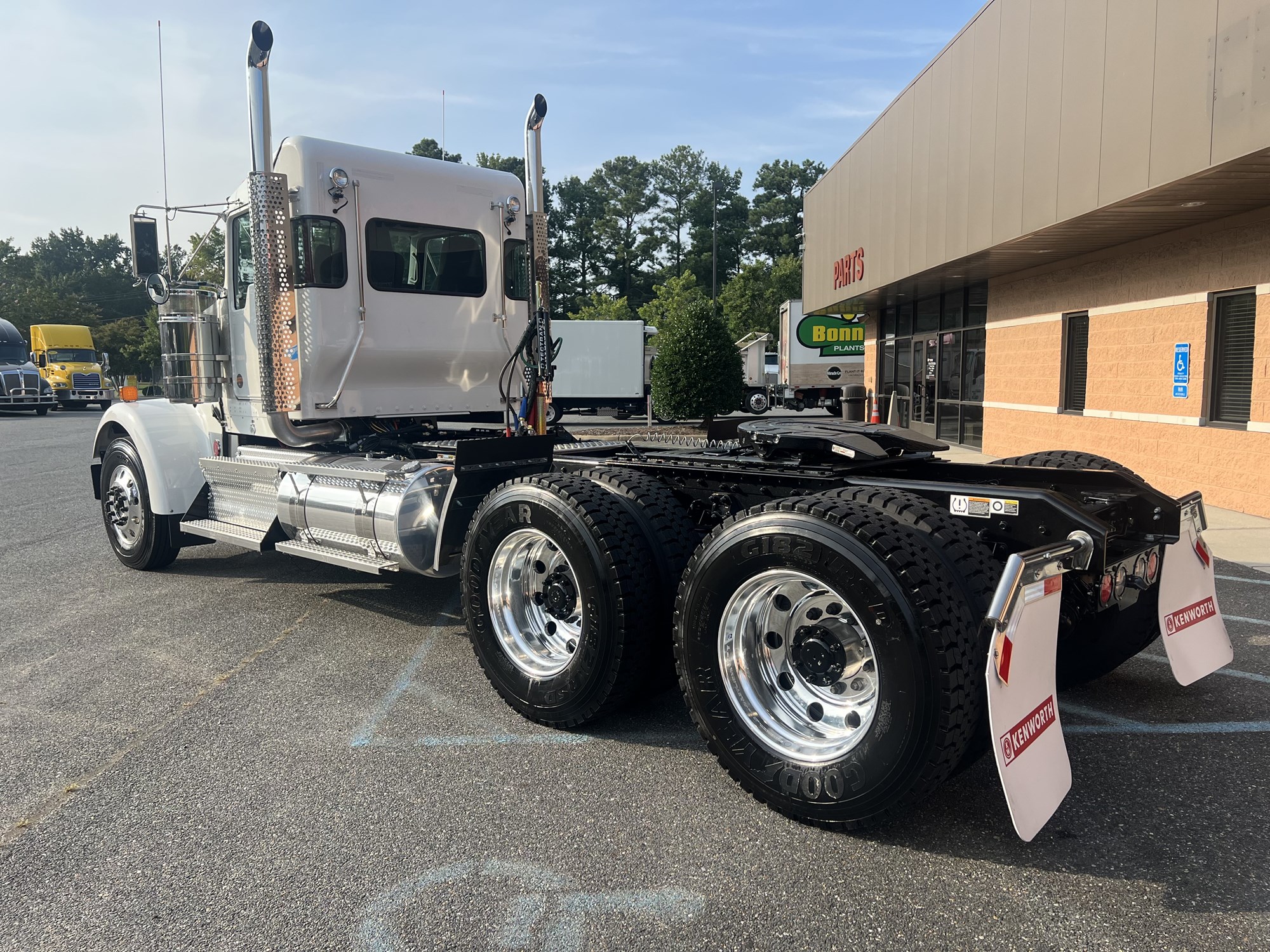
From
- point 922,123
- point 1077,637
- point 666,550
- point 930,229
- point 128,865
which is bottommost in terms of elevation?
point 128,865

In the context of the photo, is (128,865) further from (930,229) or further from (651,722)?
(930,229)

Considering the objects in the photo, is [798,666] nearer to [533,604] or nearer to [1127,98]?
[533,604]

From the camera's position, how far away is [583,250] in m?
87.8

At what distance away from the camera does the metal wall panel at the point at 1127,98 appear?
836 centimetres

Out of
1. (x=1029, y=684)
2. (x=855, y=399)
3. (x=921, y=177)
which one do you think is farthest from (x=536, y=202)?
(x=921, y=177)

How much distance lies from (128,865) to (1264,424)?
391 inches

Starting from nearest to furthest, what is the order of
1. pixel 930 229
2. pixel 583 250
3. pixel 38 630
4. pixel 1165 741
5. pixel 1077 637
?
pixel 1165 741
pixel 1077 637
pixel 38 630
pixel 930 229
pixel 583 250

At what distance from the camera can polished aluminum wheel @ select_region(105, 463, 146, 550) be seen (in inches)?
290

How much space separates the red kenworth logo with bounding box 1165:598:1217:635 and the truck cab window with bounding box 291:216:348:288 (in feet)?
17.3

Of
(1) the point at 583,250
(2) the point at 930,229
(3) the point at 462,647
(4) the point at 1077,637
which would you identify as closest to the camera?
(4) the point at 1077,637

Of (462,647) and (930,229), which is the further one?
(930,229)

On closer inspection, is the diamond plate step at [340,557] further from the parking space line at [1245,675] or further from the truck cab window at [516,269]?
the parking space line at [1245,675]

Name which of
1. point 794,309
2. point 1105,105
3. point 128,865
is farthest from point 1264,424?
point 794,309

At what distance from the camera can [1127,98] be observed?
8.72 m
